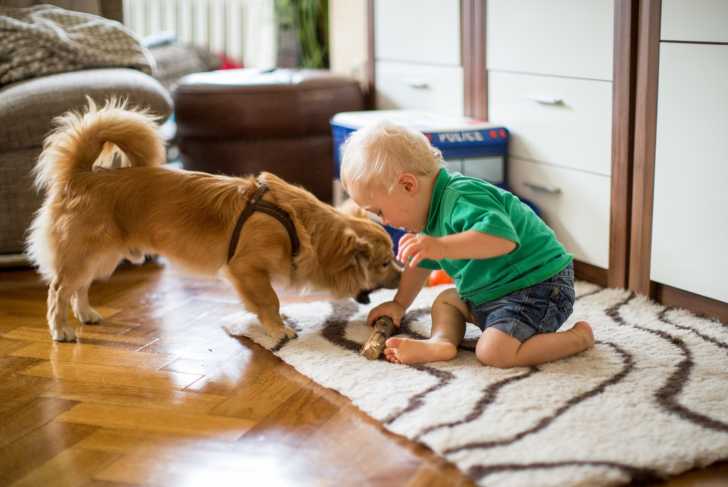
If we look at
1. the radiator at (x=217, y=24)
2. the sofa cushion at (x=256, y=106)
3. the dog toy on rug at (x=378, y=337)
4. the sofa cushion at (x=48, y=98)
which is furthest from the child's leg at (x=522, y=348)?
the radiator at (x=217, y=24)

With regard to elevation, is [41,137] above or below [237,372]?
above

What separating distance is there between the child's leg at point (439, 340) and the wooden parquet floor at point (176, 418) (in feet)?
0.64

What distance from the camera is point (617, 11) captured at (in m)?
2.08

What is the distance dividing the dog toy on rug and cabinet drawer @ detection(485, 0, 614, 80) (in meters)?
0.86

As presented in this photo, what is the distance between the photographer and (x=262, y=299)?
1988 millimetres

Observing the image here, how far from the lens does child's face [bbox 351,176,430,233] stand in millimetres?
A: 1737

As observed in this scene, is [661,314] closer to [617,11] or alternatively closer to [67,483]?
[617,11]

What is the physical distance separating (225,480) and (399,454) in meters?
0.28

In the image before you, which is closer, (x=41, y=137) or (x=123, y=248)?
(x=123, y=248)

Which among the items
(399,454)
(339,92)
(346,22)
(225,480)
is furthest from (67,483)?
(346,22)

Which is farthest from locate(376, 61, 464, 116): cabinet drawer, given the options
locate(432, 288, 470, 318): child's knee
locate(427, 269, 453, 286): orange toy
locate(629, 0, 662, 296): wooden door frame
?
locate(432, 288, 470, 318): child's knee

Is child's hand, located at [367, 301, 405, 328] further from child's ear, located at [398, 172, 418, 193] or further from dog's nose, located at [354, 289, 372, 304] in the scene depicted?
child's ear, located at [398, 172, 418, 193]

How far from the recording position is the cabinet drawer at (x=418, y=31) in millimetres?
2814

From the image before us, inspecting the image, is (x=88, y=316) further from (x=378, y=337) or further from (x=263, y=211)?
(x=378, y=337)
